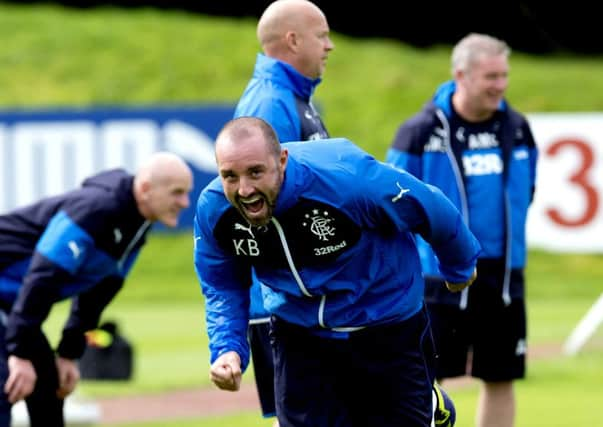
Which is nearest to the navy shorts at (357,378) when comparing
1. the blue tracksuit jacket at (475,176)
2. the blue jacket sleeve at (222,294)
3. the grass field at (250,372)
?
the blue jacket sleeve at (222,294)

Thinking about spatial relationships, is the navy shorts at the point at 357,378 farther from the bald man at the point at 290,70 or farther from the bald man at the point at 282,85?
the bald man at the point at 290,70

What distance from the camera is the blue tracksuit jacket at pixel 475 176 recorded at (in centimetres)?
865

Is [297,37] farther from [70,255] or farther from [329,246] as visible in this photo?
[329,246]

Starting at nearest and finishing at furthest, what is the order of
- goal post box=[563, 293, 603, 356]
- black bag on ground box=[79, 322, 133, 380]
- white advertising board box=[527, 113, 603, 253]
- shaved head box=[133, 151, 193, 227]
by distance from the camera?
shaved head box=[133, 151, 193, 227] → black bag on ground box=[79, 322, 133, 380] → goal post box=[563, 293, 603, 356] → white advertising board box=[527, 113, 603, 253]

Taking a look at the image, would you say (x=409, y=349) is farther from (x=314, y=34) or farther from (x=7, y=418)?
(x=7, y=418)

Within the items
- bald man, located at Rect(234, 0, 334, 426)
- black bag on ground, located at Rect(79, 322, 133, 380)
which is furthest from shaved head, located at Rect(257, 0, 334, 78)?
black bag on ground, located at Rect(79, 322, 133, 380)

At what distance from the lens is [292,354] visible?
20.4 ft

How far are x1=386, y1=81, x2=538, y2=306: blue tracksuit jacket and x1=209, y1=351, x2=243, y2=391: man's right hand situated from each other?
2970mm

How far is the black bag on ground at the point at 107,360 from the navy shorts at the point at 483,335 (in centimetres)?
473

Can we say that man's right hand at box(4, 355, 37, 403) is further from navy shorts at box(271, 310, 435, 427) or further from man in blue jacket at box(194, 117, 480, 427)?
navy shorts at box(271, 310, 435, 427)

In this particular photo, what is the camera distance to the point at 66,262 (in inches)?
302

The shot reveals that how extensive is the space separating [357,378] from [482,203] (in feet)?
8.99

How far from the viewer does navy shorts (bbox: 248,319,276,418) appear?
7.26 metres

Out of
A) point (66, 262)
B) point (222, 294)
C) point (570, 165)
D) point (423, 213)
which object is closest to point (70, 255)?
point (66, 262)
